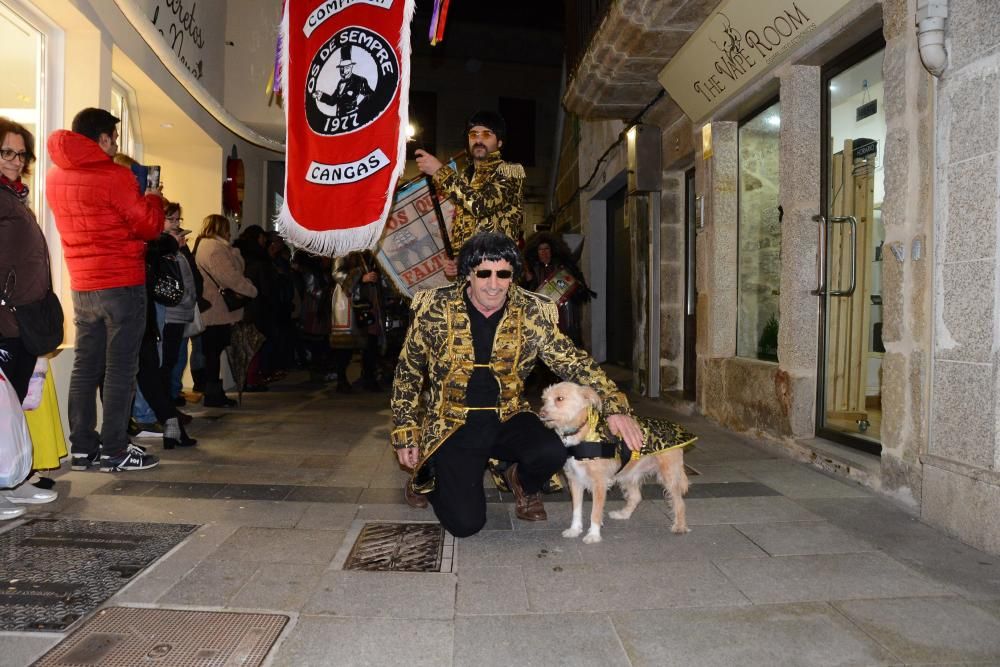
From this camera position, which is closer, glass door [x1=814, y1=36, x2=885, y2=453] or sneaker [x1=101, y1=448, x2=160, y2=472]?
sneaker [x1=101, y1=448, x2=160, y2=472]

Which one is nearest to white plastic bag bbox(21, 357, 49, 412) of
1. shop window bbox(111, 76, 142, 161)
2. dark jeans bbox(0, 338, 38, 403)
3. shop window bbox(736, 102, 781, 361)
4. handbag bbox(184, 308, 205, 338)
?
dark jeans bbox(0, 338, 38, 403)

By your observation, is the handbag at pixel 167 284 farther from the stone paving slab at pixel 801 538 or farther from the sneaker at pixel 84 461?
the stone paving slab at pixel 801 538

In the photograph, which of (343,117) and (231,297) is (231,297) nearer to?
(231,297)

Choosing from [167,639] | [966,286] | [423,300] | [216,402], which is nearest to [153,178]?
[423,300]

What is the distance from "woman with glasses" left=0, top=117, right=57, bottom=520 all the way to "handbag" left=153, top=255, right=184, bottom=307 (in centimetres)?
186

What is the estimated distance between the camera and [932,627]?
8.69 ft

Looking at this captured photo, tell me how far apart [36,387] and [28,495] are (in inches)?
24.9

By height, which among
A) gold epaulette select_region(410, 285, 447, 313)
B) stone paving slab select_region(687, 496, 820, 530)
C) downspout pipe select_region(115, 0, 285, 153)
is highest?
downspout pipe select_region(115, 0, 285, 153)

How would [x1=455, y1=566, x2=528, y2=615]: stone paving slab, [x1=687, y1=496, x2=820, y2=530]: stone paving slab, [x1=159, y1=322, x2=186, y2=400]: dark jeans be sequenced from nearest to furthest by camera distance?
1. [x1=455, y1=566, x2=528, y2=615]: stone paving slab
2. [x1=687, y1=496, x2=820, y2=530]: stone paving slab
3. [x1=159, y1=322, x2=186, y2=400]: dark jeans

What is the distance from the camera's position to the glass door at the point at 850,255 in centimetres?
536

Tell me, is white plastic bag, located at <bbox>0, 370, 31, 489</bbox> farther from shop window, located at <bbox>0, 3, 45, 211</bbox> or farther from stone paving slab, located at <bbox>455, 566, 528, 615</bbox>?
shop window, located at <bbox>0, 3, 45, 211</bbox>

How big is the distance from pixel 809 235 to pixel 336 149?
145 inches

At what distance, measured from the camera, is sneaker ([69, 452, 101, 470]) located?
4953 mm

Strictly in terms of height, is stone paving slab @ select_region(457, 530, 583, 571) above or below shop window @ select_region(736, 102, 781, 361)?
below
